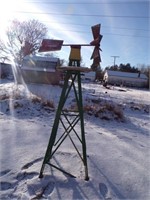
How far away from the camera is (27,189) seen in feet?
9.52

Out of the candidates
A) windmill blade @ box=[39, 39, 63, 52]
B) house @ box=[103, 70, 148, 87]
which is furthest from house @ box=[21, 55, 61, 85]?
house @ box=[103, 70, 148, 87]

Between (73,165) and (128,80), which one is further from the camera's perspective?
(128,80)

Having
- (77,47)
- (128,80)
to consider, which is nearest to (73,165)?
(77,47)

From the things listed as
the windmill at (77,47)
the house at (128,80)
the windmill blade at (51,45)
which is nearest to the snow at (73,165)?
the windmill at (77,47)

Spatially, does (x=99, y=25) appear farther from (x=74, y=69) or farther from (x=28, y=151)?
(x=28, y=151)

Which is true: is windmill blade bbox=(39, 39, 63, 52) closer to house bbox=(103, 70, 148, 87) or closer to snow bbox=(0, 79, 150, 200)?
snow bbox=(0, 79, 150, 200)

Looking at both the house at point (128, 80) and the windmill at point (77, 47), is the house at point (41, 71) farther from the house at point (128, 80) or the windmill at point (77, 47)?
the house at point (128, 80)

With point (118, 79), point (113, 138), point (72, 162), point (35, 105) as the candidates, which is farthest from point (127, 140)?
point (118, 79)

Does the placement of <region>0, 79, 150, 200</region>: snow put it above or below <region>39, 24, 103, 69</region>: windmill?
below

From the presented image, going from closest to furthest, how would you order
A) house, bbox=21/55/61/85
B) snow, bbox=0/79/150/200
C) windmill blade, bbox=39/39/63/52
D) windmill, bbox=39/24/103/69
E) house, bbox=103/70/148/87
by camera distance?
snow, bbox=0/79/150/200 → windmill, bbox=39/24/103/69 → windmill blade, bbox=39/39/63/52 → house, bbox=21/55/61/85 → house, bbox=103/70/148/87

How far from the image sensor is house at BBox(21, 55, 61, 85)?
24.9 meters

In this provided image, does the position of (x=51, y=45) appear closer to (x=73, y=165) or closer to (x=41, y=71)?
(x=73, y=165)

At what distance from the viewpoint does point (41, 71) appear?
2536 centimetres

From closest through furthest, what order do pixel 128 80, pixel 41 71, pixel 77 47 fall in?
pixel 77 47
pixel 41 71
pixel 128 80
